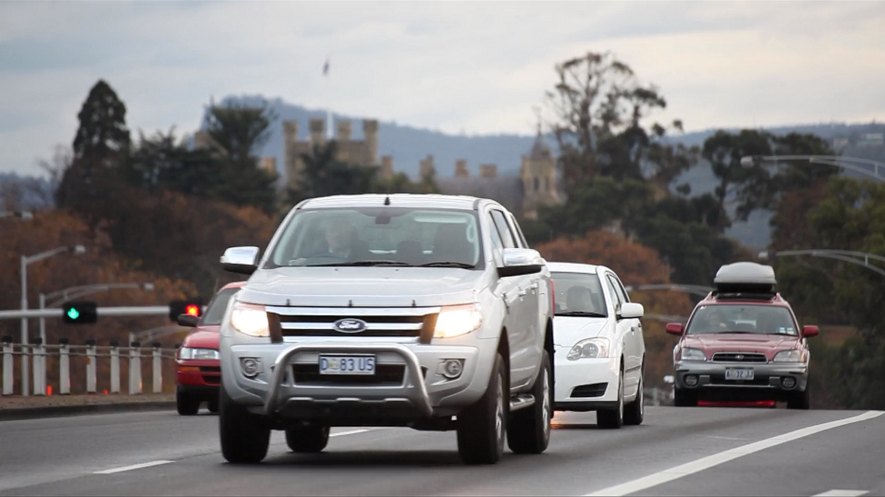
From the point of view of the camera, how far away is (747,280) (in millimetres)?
35031

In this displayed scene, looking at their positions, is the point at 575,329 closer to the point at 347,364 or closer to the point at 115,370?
the point at 347,364

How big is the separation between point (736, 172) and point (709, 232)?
5.68m

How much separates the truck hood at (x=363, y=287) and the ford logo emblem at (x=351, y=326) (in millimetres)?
115

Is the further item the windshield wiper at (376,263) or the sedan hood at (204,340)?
the sedan hood at (204,340)

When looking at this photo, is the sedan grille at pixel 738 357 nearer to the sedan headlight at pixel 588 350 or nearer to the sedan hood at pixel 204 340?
the sedan hood at pixel 204 340

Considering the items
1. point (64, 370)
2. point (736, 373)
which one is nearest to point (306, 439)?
point (736, 373)

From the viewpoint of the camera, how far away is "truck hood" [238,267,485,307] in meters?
14.7

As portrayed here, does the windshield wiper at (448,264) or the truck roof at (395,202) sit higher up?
the truck roof at (395,202)

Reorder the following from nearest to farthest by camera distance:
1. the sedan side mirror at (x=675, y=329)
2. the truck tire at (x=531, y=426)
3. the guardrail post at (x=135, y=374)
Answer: the truck tire at (x=531, y=426)
the sedan side mirror at (x=675, y=329)
the guardrail post at (x=135, y=374)

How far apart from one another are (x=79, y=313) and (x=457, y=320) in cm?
3936

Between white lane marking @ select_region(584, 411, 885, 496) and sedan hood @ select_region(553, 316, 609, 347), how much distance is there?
8.37ft

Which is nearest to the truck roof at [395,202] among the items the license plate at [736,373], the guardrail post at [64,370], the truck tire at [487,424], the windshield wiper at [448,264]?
the windshield wiper at [448,264]

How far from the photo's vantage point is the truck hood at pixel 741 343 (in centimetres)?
3203

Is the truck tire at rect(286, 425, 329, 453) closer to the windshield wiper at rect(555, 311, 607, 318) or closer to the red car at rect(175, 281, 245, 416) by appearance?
the windshield wiper at rect(555, 311, 607, 318)
